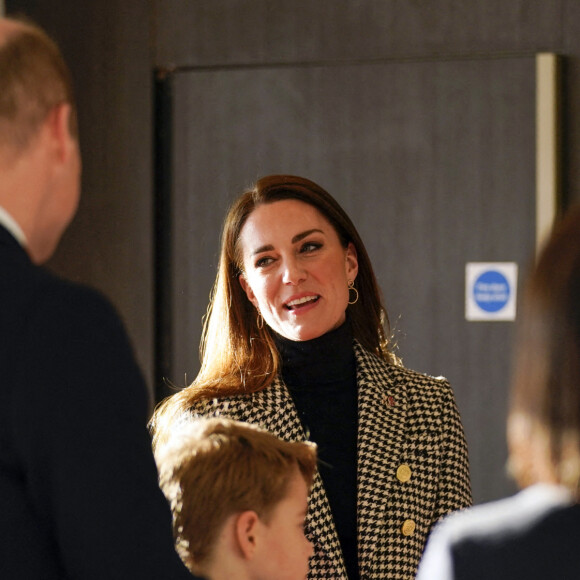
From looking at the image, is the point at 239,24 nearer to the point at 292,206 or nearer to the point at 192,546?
the point at 292,206

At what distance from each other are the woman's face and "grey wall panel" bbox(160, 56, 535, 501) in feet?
4.65

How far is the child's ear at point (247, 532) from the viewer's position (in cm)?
140

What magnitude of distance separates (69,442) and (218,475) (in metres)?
0.51

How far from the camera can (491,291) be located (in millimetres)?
3473

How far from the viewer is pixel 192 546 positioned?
1393mm

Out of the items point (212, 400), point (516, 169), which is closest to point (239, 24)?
point (516, 169)

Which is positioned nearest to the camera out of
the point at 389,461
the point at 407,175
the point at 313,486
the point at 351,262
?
the point at 313,486

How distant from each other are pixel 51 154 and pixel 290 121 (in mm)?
→ 2702

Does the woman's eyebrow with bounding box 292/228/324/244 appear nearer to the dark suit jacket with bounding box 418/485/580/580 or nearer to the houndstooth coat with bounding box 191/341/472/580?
the houndstooth coat with bounding box 191/341/472/580

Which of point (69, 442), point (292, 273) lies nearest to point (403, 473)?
point (292, 273)

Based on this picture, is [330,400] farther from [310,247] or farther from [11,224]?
[11,224]

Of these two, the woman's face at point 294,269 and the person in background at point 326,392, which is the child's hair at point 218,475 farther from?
the woman's face at point 294,269

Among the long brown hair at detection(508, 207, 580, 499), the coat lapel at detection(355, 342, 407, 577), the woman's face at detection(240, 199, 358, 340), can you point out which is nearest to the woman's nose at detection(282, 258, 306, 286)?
the woman's face at detection(240, 199, 358, 340)

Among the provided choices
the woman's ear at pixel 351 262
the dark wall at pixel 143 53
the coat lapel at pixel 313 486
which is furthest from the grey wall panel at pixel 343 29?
the coat lapel at pixel 313 486
